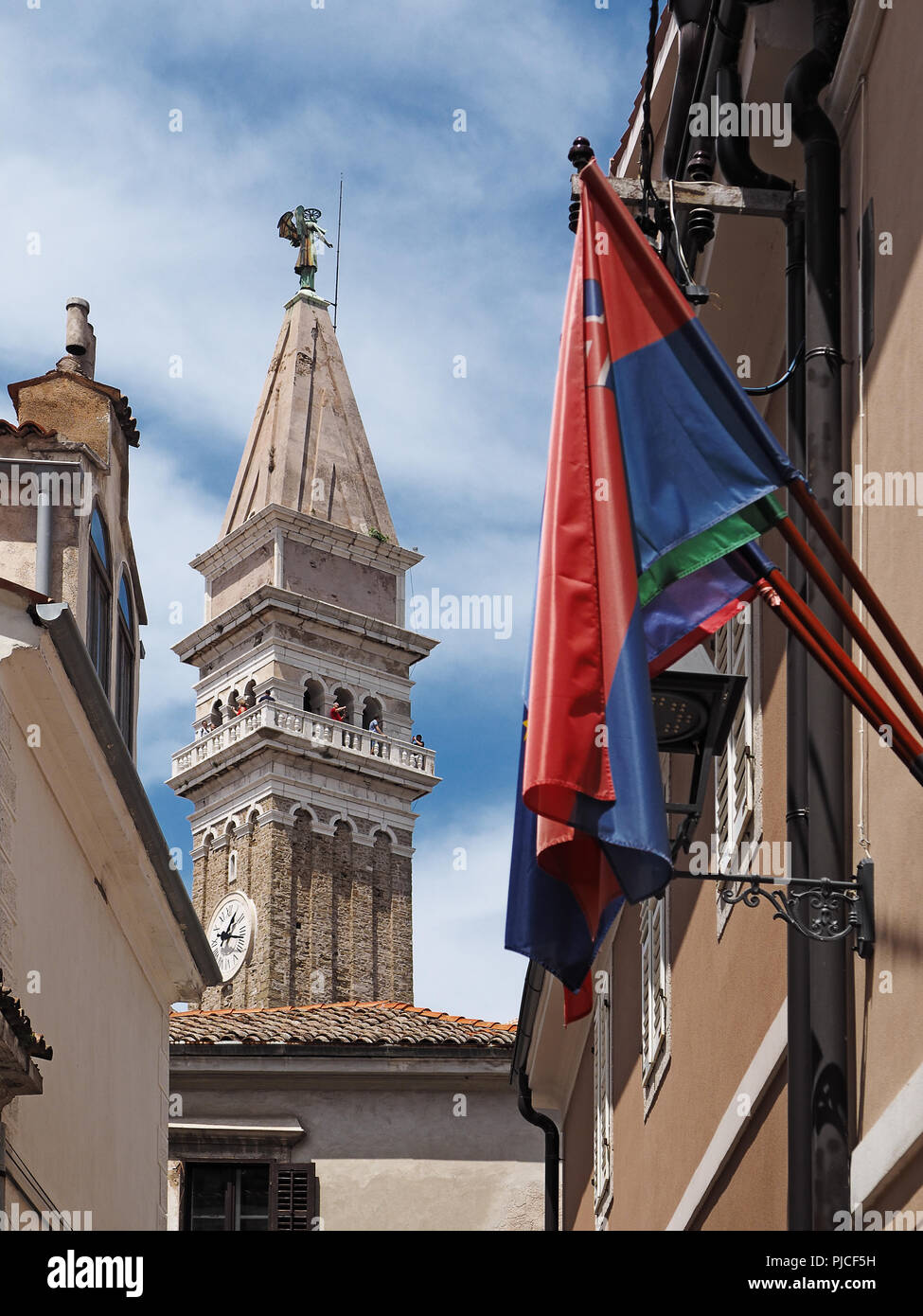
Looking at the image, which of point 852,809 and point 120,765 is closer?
point 852,809

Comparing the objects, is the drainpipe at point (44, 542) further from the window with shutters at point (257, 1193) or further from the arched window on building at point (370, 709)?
the arched window on building at point (370, 709)

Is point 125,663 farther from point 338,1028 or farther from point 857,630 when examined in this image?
point 857,630

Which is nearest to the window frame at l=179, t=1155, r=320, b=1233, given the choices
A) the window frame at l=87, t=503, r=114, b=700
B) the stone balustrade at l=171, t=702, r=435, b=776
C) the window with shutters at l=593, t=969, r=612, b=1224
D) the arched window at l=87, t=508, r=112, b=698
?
the window with shutters at l=593, t=969, r=612, b=1224

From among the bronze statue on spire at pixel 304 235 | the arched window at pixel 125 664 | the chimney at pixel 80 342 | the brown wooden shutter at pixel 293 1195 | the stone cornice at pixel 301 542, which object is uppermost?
the bronze statue on spire at pixel 304 235

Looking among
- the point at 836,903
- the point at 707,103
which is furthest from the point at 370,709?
the point at 836,903

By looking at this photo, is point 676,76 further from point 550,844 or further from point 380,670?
point 380,670

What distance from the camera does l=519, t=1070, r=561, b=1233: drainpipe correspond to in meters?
18.7

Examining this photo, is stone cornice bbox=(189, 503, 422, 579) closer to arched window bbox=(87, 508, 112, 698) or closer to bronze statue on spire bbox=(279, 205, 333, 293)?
bronze statue on spire bbox=(279, 205, 333, 293)

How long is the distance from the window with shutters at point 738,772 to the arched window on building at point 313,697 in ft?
206

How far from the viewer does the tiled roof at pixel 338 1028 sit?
22.0 m

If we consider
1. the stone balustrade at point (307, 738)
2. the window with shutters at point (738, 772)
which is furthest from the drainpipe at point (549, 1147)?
the stone balustrade at point (307, 738)

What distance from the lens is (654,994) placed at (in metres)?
11.7

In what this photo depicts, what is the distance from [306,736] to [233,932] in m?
7.67

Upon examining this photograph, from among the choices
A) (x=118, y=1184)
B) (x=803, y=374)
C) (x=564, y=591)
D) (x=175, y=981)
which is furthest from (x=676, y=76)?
(x=175, y=981)
